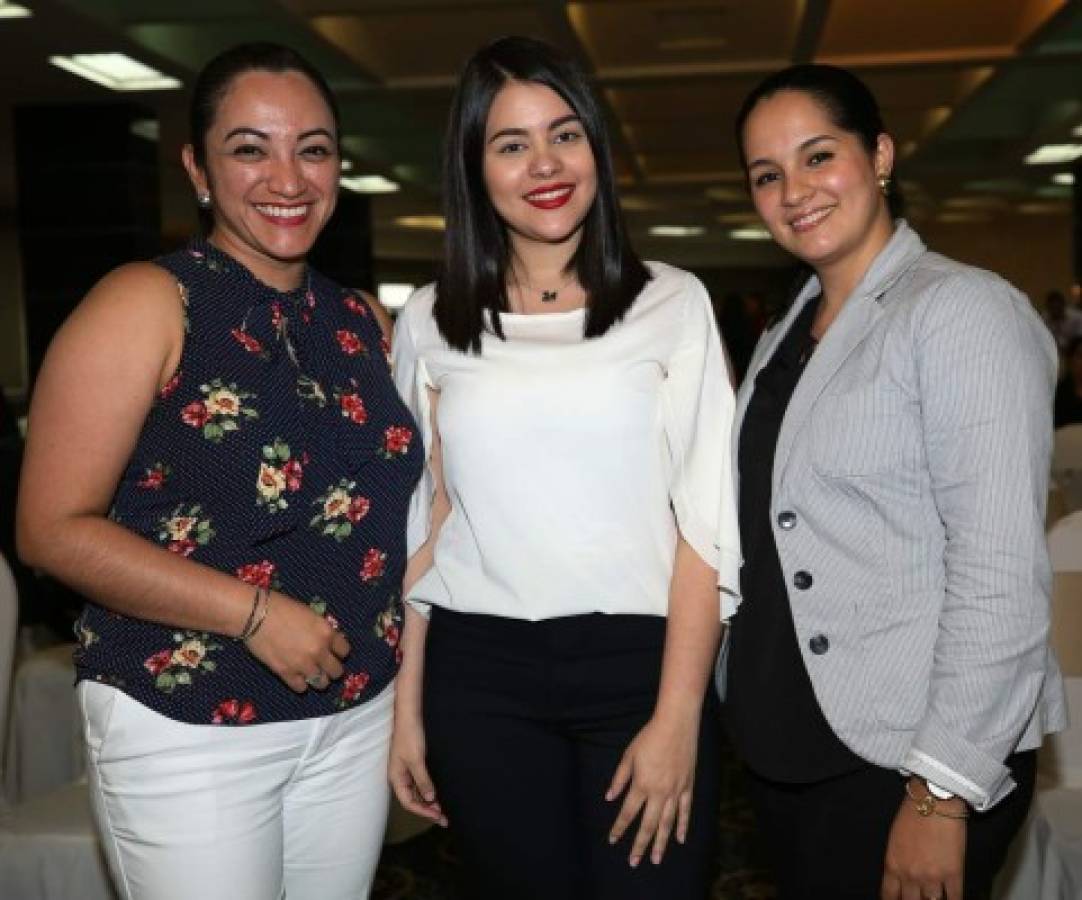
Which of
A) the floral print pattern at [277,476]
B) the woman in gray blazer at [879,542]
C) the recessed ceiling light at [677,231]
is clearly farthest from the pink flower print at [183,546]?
the recessed ceiling light at [677,231]

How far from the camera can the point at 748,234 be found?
24438mm

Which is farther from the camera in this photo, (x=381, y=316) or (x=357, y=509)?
(x=381, y=316)

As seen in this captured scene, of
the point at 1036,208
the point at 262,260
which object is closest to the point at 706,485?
the point at 262,260

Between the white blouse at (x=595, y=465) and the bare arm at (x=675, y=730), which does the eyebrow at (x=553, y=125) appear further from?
the bare arm at (x=675, y=730)

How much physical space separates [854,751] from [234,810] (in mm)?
844

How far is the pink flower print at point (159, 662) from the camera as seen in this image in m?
1.74

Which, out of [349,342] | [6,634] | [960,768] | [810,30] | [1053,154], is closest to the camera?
[960,768]

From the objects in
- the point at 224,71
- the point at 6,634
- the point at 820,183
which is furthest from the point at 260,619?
the point at 6,634

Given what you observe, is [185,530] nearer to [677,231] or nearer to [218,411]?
[218,411]

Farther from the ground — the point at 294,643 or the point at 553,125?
the point at 553,125

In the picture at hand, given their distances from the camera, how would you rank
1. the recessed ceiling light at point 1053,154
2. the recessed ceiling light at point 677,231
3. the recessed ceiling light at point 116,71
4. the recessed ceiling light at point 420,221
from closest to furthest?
1. the recessed ceiling light at point 116,71
2. the recessed ceiling light at point 1053,154
3. the recessed ceiling light at point 420,221
4. the recessed ceiling light at point 677,231

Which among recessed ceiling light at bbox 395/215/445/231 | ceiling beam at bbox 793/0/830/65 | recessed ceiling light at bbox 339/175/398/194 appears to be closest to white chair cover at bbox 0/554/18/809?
ceiling beam at bbox 793/0/830/65

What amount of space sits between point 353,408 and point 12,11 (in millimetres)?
6175

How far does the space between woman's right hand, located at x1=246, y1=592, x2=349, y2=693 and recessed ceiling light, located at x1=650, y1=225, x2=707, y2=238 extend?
20941mm
